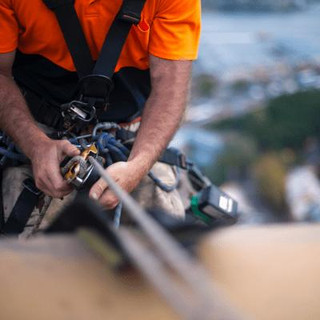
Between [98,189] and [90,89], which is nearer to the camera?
[98,189]

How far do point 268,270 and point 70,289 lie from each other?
0.28m

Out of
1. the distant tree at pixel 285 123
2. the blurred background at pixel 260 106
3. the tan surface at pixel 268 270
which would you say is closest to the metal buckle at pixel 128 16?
the tan surface at pixel 268 270

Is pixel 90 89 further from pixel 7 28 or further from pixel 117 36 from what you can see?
pixel 7 28

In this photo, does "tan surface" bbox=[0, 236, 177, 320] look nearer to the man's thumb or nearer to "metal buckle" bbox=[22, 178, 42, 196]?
the man's thumb

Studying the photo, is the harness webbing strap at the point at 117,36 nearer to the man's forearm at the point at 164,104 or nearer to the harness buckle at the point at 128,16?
the harness buckle at the point at 128,16

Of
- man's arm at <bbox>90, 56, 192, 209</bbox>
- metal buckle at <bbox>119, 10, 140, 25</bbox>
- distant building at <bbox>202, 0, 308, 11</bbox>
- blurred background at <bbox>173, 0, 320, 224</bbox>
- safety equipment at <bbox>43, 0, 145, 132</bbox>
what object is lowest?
blurred background at <bbox>173, 0, 320, 224</bbox>

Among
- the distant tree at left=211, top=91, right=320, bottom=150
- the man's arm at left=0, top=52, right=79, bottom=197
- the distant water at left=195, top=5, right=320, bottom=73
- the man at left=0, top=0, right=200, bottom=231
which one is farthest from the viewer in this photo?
the distant water at left=195, top=5, right=320, bottom=73

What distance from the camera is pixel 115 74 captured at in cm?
166

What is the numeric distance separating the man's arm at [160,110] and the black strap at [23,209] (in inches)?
11.9

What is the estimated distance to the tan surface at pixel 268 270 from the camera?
0.77m

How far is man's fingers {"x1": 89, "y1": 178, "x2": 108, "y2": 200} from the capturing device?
1303 mm

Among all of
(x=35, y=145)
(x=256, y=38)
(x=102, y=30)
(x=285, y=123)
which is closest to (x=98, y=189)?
(x=35, y=145)

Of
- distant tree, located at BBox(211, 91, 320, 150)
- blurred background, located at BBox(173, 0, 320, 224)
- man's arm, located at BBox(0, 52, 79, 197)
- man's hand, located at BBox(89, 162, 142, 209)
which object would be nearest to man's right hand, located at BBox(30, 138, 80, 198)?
man's arm, located at BBox(0, 52, 79, 197)

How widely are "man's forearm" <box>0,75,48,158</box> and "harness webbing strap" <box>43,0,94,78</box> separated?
0.19 m
